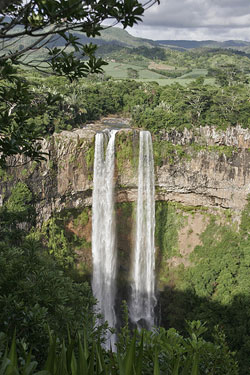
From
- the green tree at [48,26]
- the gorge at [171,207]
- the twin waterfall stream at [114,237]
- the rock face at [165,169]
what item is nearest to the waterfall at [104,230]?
the twin waterfall stream at [114,237]

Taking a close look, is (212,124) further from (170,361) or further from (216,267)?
(170,361)

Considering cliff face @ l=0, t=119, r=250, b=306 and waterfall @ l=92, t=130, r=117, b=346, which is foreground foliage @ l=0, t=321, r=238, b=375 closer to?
cliff face @ l=0, t=119, r=250, b=306

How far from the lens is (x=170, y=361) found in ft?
9.66

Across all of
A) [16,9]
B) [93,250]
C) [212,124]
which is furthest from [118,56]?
[16,9]

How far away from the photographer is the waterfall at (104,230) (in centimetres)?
2103

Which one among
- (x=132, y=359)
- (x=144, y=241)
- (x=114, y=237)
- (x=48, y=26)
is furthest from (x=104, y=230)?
(x=132, y=359)

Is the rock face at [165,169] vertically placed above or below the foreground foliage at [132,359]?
above

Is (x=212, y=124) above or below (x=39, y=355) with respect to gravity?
above

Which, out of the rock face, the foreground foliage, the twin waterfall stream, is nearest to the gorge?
the rock face

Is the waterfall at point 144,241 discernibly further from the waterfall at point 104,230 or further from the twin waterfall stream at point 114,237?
the waterfall at point 104,230

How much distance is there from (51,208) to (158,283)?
841 cm

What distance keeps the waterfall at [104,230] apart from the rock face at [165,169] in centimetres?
67

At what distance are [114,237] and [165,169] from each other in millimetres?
5531

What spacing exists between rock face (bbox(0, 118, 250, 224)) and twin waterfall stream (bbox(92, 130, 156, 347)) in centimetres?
66
